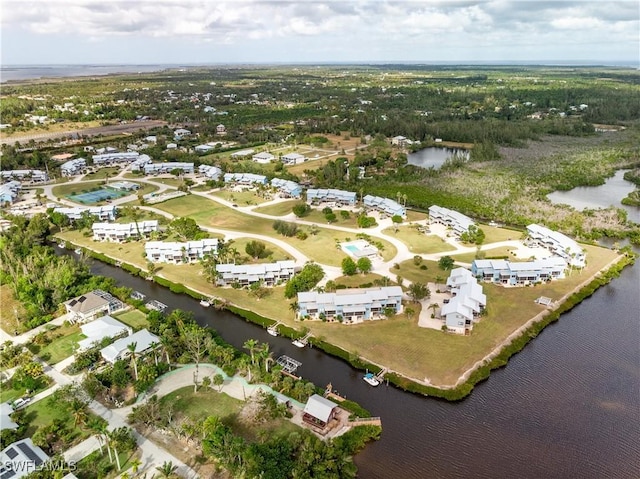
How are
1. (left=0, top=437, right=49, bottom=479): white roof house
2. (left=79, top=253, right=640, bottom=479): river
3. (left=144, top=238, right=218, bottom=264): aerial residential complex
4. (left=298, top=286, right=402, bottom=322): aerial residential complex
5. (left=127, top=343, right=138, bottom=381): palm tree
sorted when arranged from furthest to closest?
(left=144, top=238, right=218, bottom=264): aerial residential complex → (left=298, top=286, right=402, bottom=322): aerial residential complex → (left=127, top=343, right=138, bottom=381): palm tree → (left=79, top=253, right=640, bottom=479): river → (left=0, top=437, right=49, bottom=479): white roof house

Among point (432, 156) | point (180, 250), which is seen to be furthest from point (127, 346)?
point (432, 156)

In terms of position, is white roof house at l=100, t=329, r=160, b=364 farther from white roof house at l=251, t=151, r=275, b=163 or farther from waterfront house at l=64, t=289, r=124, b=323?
white roof house at l=251, t=151, r=275, b=163

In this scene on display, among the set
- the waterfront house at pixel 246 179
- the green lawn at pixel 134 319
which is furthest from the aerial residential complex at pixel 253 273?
the waterfront house at pixel 246 179

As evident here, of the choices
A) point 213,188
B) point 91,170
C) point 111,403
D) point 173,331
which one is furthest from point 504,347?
point 91,170

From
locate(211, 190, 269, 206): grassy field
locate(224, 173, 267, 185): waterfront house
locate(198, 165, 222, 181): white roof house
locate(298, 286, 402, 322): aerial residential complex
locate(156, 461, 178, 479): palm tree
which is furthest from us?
locate(198, 165, 222, 181): white roof house

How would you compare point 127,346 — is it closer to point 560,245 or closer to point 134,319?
point 134,319

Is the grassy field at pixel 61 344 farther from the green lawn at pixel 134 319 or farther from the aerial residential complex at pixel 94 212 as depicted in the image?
the aerial residential complex at pixel 94 212

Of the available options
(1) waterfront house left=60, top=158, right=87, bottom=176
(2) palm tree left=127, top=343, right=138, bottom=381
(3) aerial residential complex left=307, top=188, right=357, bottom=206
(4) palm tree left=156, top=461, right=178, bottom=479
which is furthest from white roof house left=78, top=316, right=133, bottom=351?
(1) waterfront house left=60, top=158, right=87, bottom=176
